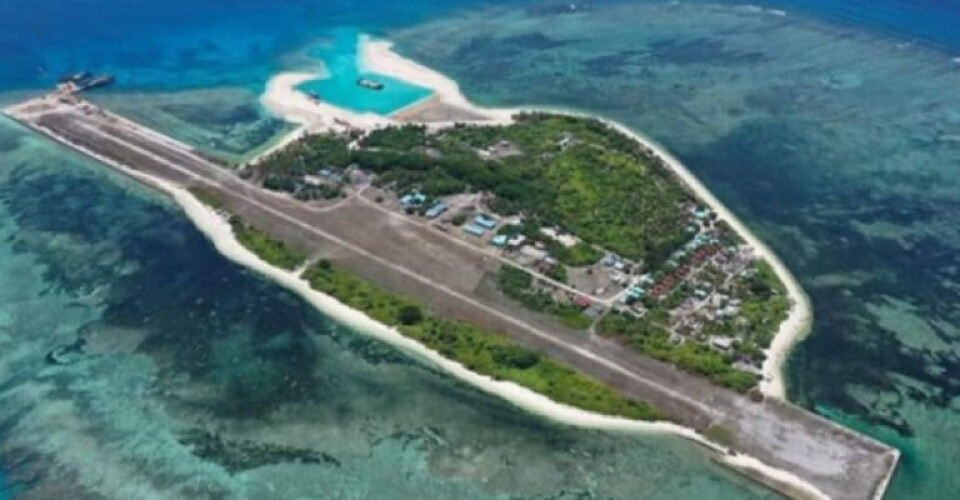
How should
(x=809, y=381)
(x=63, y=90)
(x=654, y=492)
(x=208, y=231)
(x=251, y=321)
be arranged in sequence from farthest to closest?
(x=63, y=90) → (x=208, y=231) → (x=251, y=321) → (x=809, y=381) → (x=654, y=492)

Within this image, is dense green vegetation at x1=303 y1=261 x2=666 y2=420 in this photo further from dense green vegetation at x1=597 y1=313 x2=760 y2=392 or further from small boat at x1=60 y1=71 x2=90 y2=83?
small boat at x1=60 y1=71 x2=90 y2=83

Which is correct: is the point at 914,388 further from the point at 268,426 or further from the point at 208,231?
the point at 208,231

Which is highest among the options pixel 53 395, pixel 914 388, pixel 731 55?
pixel 731 55

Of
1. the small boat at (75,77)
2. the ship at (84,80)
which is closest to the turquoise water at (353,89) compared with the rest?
the ship at (84,80)

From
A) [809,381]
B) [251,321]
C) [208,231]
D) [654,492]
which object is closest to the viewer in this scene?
[654,492]

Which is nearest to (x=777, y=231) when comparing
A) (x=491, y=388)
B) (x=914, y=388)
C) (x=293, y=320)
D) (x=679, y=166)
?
(x=679, y=166)

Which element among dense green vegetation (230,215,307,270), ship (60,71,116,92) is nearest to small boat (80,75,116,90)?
ship (60,71,116,92)

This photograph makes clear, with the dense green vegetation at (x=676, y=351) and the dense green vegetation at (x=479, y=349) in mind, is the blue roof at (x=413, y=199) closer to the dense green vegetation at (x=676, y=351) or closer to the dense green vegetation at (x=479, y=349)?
the dense green vegetation at (x=479, y=349)
